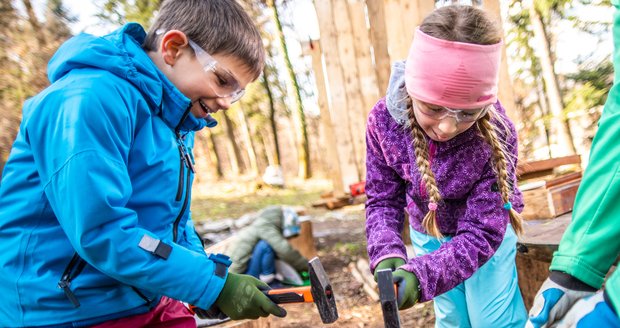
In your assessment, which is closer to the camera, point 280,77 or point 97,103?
point 97,103

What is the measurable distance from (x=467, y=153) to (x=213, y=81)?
1112mm

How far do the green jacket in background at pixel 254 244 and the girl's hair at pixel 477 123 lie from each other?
367 cm

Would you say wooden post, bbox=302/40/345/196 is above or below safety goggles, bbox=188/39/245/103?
below

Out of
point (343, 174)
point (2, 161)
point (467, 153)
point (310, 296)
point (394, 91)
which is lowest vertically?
point (343, 174)

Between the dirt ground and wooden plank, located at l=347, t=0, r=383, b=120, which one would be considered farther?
wooden plank, located at l=347, t=0, r=383, b=120

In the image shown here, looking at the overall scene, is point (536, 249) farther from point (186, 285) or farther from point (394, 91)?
point (186, 285)

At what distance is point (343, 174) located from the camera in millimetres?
6828

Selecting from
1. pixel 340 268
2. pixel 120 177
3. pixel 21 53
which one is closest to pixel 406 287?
pixel 120 177

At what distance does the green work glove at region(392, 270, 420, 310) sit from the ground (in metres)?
1.61

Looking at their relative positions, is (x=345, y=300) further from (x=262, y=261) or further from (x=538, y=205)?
(x=538, y=205)

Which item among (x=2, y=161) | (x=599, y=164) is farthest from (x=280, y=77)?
(x=599, y=164)

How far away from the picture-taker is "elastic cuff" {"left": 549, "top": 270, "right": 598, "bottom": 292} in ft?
4.52

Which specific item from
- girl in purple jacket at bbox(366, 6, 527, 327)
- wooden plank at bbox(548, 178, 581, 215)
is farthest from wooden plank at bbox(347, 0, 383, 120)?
girl in purple jacket at bbox(366, 6, 527, 327)

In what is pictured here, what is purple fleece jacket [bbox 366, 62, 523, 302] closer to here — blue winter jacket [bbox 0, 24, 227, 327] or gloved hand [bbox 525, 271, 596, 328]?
gloved hand [bbox 525, 271, 596, 328]
